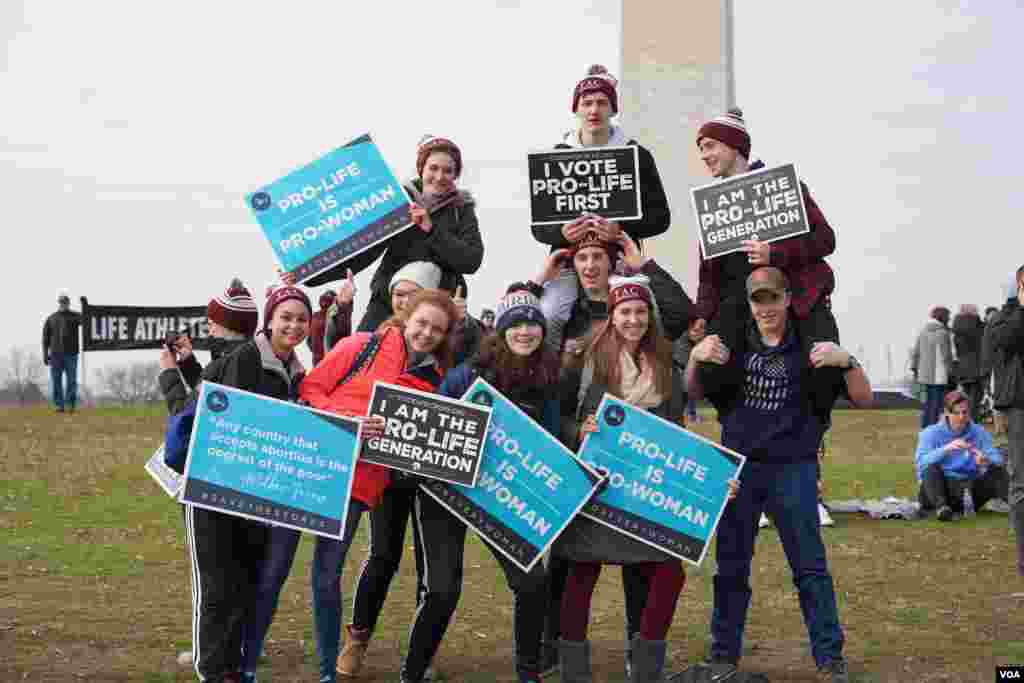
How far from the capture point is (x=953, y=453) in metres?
11.9

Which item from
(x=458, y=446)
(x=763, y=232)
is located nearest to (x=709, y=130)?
(x=763, y=232)

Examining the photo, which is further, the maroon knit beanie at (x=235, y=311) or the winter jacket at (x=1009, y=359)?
the winter jacket at (x=1009, y=359)

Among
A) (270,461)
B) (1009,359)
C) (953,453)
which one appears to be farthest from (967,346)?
(270,461)

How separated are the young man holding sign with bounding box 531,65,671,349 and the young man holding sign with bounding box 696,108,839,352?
321mm

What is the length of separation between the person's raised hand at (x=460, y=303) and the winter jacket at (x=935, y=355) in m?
12.1

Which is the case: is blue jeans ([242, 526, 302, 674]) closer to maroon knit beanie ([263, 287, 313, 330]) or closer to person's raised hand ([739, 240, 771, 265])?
maroon knit beanie ([263, 287, 313, 330])

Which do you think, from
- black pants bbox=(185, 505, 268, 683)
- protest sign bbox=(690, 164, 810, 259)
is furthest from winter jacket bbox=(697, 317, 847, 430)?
black pants bbox=(185, 505, 268, 683)

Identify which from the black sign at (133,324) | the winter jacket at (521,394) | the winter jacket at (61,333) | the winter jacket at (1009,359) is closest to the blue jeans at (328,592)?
the winter jacket at (521,394)

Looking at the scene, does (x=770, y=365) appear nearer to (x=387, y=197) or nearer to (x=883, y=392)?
(x=387, y=197)

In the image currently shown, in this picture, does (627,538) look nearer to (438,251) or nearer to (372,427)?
(372,427)

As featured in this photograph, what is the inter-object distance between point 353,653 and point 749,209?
2.70m

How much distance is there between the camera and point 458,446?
5453mm

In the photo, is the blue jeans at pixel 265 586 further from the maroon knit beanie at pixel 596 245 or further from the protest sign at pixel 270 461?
the maroon knit beanie at pixel 596 245

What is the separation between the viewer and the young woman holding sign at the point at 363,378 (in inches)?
225
